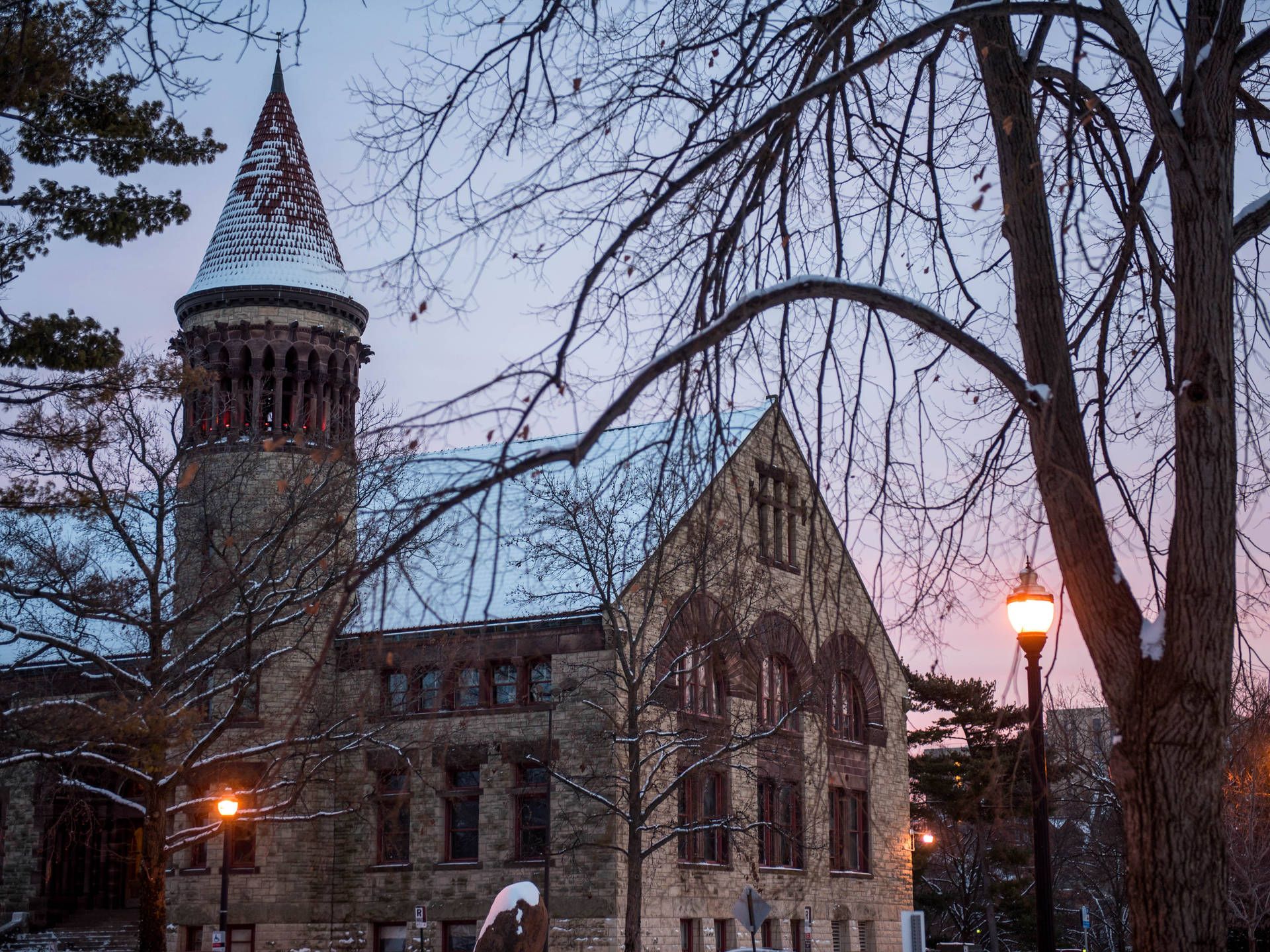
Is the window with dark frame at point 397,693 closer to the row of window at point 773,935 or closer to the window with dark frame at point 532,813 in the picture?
the window with dark frame at point 532,813

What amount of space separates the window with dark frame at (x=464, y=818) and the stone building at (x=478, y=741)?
0.17 feet

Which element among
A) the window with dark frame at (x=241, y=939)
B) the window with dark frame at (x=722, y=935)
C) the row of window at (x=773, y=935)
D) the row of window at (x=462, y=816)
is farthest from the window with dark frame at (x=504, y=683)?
the window with dark frame at (x=241, y=939)

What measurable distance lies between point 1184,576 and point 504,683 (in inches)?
1034

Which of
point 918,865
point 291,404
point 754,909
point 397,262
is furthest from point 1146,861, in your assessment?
point 918,865

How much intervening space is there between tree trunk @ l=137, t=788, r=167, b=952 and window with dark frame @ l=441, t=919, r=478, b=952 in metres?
7.48

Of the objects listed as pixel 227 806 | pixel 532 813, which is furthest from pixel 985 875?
pixel 227 806

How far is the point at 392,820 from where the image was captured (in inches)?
1272

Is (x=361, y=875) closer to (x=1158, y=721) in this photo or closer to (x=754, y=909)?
(x=754, y=909)

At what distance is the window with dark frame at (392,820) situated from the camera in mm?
32156

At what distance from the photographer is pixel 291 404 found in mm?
35156

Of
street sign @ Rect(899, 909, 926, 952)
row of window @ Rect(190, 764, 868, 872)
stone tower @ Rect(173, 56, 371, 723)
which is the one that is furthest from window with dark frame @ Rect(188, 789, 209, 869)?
street sign @ Rect(899, 909, 926, 952)

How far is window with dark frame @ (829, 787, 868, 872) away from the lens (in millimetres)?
37938

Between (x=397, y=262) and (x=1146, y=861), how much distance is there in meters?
4.88

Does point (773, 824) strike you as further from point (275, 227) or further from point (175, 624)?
point (275, 227)
